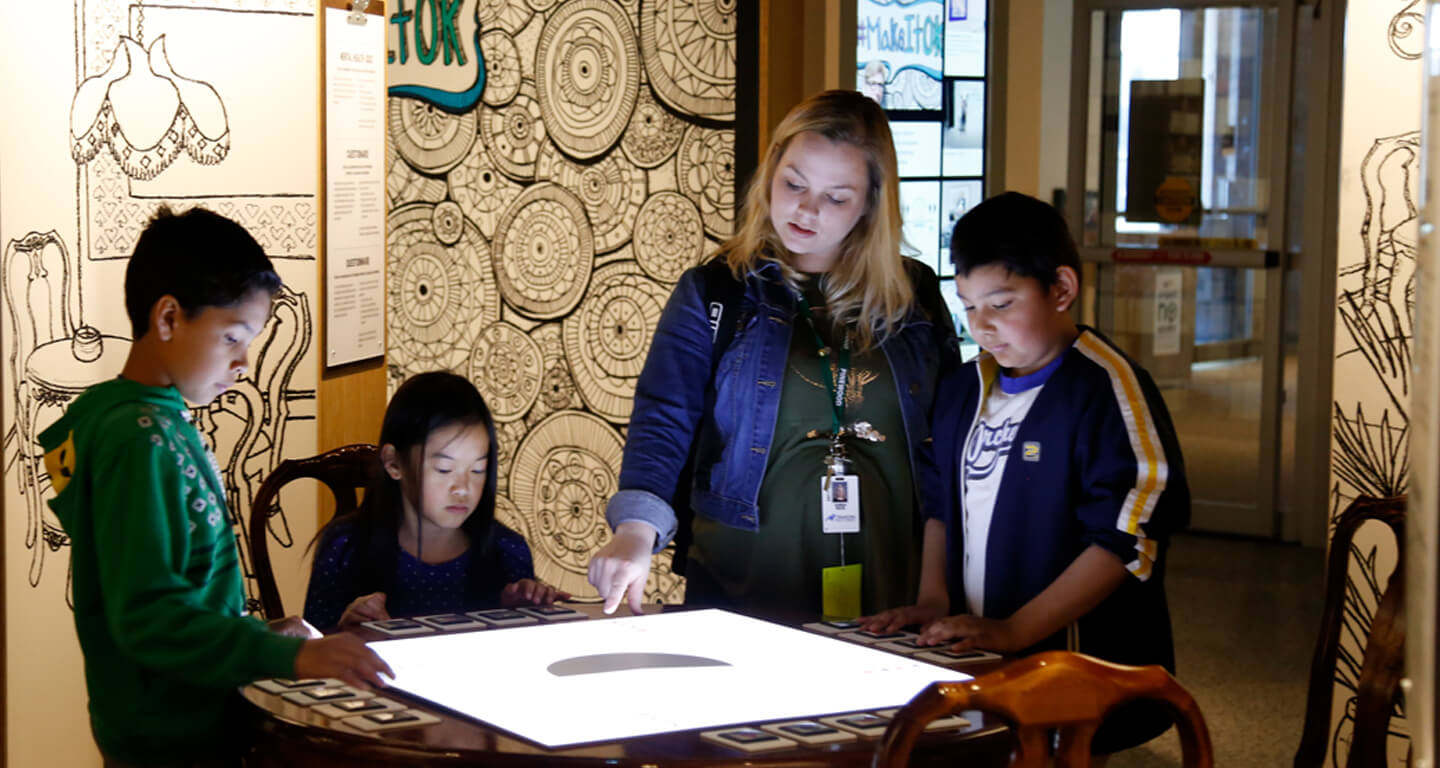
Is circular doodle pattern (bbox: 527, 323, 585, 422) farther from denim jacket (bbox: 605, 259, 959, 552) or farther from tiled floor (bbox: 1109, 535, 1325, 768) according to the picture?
denim jacket (bbox: 605, 259, 959, 552)

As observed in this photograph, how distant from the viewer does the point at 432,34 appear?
14.2ft

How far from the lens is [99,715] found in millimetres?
1792

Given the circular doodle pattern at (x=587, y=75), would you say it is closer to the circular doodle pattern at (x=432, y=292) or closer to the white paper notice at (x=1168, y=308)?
the circular doodle pattern at (x=432, y=292)

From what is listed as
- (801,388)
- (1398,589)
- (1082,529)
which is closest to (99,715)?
(801,388)

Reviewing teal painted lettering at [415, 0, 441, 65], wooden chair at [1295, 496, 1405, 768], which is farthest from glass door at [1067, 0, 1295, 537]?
wooden chair at [1295, 496, 1405, 768]

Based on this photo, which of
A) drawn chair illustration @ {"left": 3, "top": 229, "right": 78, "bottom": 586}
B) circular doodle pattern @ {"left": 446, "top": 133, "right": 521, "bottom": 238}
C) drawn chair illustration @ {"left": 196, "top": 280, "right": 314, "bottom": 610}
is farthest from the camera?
circular doodle pattern @ {"left": 446, "top": 133, "right": 521, "bottom": 238}

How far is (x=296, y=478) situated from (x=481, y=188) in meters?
1.78

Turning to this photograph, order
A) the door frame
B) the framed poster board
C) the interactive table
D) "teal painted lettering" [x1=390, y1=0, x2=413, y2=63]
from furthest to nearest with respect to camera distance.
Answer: the door frame
"teal painted lettering" [x1=390, y1=0, x2=413, y2=63]
the framed poster board
the interactive table

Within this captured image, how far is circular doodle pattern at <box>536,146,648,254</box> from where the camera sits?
4391 mm

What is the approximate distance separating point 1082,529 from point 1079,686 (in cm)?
89

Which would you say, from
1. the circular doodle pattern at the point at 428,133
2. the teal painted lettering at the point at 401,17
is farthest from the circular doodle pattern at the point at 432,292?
the teal painted lettering at the point at 401,17

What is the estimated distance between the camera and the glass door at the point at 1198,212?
659 centimetres

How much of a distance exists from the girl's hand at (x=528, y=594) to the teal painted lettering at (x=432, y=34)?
7.65 feet

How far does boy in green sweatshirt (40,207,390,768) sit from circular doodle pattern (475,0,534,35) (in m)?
2.54
